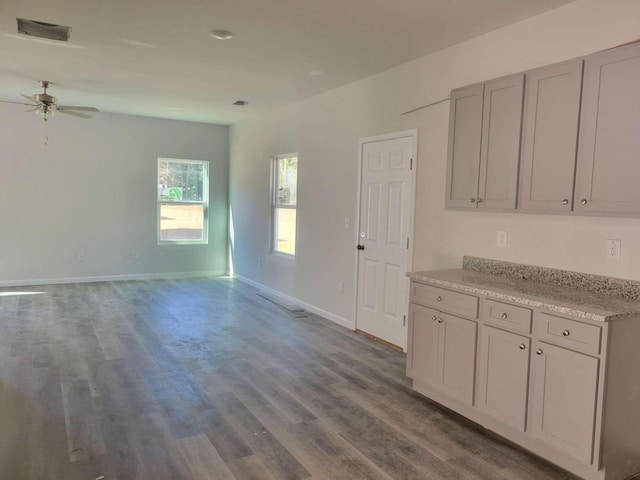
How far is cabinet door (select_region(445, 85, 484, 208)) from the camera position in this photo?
10.4ft

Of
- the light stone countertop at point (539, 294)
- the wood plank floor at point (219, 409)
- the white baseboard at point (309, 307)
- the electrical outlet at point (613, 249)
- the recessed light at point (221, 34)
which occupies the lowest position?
the wood plank floor at point (219, 409)

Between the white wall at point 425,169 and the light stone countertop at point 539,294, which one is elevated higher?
the white wall at point 425,169

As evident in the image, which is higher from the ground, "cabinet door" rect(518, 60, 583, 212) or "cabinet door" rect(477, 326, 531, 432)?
"cabinet door" rect(518, 60, 583, 212)

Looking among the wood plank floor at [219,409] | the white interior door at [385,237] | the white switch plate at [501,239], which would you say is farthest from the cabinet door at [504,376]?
the white interior door at [385,237]

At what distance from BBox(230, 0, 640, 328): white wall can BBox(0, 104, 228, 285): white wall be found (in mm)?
1589

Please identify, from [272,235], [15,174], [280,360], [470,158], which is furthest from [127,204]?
[470,158]

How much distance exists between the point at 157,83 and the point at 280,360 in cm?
347

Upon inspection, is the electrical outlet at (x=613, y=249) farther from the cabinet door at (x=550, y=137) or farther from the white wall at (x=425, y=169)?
the cabinet door at (x=550, y=137)

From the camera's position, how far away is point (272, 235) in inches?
267

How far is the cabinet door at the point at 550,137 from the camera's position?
8.46 ft

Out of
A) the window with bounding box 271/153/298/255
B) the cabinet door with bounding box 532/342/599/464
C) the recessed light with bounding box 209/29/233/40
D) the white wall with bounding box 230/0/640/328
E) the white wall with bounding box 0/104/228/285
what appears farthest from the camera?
the white wall with bounding box 0/104/228/285

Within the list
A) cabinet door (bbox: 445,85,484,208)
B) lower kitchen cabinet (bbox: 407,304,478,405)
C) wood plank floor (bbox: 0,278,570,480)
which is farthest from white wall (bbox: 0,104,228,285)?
lower kitchen cabinet (bbox: 407,304,478,405)

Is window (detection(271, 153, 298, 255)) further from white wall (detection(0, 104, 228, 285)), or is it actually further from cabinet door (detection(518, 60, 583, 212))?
cabinet door (detection(518, 60, 583, 212))

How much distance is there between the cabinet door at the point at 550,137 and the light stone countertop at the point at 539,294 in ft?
1.64
